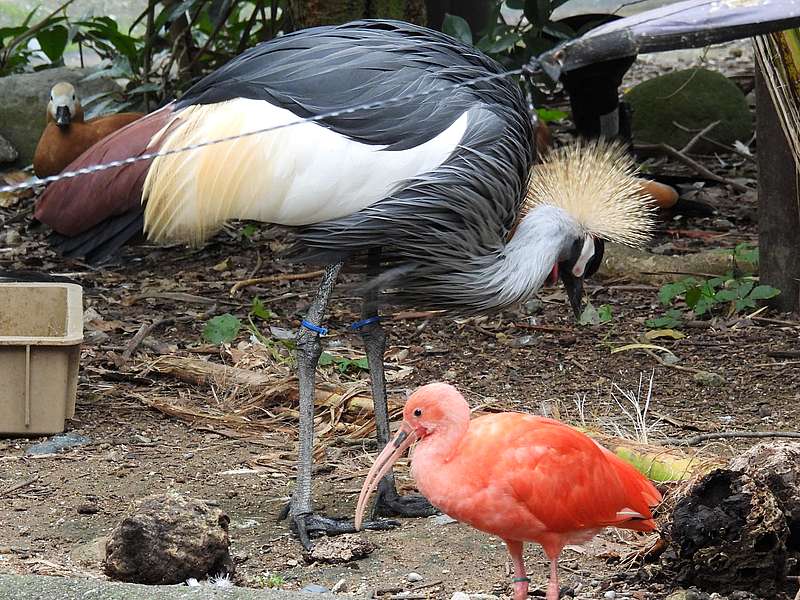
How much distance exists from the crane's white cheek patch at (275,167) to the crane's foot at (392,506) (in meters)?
0.94

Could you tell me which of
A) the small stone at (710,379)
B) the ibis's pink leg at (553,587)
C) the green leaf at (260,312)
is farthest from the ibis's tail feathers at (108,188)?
the small stone at (710,379)

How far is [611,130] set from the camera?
25.6ft

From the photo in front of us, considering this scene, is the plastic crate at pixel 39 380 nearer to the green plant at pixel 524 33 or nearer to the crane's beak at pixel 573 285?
the crane's beak at pixel 573 285

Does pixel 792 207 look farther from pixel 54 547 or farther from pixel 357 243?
pixel 54 547

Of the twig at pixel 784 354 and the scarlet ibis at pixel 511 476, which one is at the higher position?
the scarlet ibis at pixel 511 476

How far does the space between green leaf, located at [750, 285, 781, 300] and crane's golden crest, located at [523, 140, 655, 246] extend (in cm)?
175

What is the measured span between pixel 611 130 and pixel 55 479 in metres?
4.82

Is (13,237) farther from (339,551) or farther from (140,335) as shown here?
(339,551)

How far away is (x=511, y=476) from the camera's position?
2.96 metres

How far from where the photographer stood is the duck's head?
766 centimetres

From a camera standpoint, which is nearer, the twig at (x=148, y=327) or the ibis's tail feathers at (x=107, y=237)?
the ibis's tail feathers at (x=107, y=237)

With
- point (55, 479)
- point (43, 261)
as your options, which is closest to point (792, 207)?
point (55, 479)

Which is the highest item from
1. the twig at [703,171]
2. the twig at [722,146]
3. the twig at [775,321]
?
the twig at [722,146]

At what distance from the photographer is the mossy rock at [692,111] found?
9.08 m
